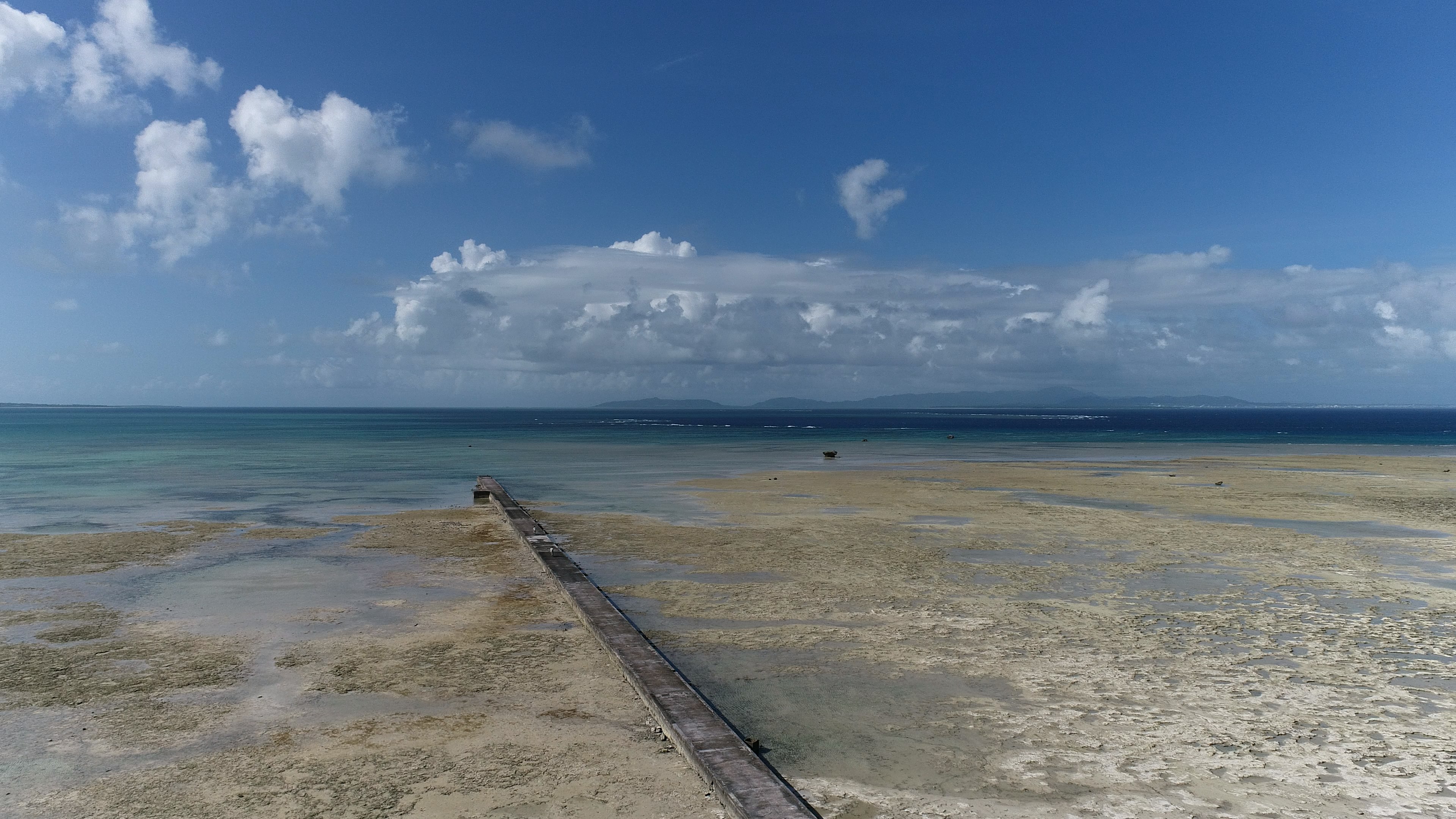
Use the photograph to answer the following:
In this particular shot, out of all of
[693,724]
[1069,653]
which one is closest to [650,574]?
[1069,653]

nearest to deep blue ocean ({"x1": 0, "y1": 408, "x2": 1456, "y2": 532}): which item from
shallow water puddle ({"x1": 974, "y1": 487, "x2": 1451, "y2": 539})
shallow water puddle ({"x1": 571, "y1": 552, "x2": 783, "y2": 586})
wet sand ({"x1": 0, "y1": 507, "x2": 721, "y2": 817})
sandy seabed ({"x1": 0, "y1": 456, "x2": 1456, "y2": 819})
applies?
shallow water puddle ({"x1": 571, "y1": 552, "x2": 783, "y2": 586})

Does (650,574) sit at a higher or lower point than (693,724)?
lower

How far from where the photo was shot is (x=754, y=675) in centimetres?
1010

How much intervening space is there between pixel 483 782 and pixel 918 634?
21.5ft

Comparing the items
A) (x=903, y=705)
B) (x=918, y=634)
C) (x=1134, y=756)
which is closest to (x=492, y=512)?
(x=918, y=634)

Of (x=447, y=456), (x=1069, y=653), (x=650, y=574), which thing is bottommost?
(x=447, y=456)

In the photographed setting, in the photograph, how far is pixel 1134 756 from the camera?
25.2 ft

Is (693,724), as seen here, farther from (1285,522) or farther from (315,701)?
(1285,522)

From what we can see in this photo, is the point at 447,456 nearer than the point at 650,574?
No

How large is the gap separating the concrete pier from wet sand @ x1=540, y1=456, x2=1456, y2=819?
51 cm

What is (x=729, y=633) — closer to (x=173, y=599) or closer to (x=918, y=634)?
(x=918, y=634)

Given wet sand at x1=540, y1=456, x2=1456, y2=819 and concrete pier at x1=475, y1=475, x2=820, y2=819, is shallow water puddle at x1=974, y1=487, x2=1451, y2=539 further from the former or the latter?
concrete pier at x1=475, y1=475, x2=820, y2=819

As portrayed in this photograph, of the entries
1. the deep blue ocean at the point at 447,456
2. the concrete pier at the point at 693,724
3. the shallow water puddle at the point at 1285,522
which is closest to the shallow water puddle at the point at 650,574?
the concrete pier at the point at 693,724

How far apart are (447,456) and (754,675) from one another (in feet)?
155
